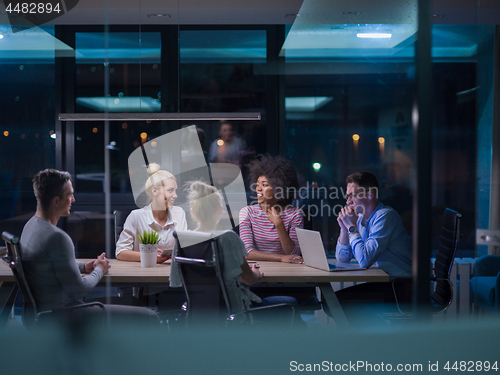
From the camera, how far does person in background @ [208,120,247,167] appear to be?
4.82m

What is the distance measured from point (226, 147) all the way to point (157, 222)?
156cm

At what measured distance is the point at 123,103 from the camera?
4.80 meters

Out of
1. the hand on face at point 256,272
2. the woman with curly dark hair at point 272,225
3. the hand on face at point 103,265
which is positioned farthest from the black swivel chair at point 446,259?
the hand on face at point 103,265

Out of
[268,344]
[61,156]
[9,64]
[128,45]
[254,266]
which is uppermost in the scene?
[128,45]

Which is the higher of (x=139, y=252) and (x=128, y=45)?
(x=128, y=45)

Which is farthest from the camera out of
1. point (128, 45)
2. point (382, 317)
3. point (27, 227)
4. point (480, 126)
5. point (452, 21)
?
point (128, 45)

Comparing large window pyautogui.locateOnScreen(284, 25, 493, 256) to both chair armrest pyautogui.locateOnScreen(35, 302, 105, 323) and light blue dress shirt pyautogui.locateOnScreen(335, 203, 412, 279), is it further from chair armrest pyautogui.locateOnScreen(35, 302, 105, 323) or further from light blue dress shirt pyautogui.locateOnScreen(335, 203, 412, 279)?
chair armrest pyautogui.locateOnScreen(35, 302, 105, 323)

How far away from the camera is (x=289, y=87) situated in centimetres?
474

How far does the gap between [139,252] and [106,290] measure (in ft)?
1.43

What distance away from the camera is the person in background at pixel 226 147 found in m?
4.82

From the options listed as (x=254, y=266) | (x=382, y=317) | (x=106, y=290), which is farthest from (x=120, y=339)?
(x=382, y=317)

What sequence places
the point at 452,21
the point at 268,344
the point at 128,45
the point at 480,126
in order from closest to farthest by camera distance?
1. the point at 268,344
2. the point at 480,126
3. the point at 452,21
4. the point at 128,45

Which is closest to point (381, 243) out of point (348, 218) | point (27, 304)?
point (348, 218)

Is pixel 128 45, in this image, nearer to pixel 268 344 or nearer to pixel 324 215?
pixel 324 215
